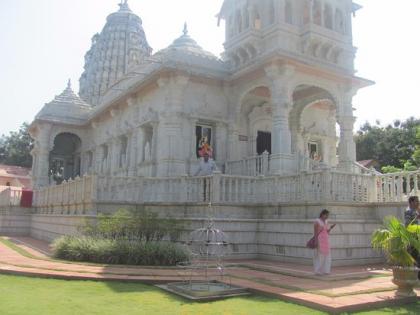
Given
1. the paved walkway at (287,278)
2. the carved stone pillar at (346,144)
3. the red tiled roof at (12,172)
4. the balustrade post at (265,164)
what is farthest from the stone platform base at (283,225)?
the red tiled roof at (12,172)

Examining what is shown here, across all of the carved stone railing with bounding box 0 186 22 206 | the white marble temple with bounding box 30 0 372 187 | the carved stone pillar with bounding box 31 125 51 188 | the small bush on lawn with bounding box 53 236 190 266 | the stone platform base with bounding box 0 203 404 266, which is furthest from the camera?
the carved stone pillar with bounding box 31 125 51 188

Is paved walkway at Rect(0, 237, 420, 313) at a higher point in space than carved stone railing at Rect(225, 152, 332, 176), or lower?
lower

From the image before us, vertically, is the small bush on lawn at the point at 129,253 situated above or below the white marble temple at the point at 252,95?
below

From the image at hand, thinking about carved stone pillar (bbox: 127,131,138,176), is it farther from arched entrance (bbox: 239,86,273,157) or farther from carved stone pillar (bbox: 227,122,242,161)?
arched entrance (bbox: 239,86,273,157)

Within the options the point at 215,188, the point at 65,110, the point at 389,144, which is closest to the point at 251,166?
the point at 215,188

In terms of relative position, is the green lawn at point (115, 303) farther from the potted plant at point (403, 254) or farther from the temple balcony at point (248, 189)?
the temple balcony at point (248, 189)

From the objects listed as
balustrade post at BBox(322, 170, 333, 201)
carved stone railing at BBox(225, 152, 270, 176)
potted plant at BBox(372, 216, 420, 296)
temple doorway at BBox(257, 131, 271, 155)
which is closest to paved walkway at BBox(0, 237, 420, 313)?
potted plant at BBox(372, 216, 420, 296)

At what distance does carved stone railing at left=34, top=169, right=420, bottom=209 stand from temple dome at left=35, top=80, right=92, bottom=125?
514 inches

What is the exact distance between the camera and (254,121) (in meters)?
19.0

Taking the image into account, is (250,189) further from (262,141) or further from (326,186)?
(262,141)

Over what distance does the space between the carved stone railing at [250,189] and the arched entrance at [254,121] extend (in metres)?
5.50

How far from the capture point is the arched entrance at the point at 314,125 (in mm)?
19250

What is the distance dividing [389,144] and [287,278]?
42640 millimetres

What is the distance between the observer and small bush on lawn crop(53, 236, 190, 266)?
33.7 feet
